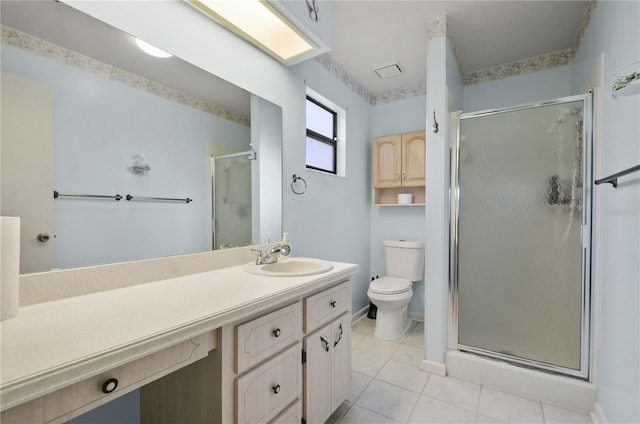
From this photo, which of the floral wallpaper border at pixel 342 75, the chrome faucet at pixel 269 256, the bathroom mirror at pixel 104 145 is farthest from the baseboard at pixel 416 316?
the floral wallpaper border at pixel 342 75

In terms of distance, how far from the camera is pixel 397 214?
122 inches

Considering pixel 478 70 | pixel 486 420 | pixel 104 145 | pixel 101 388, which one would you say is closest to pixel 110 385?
pixel 101 388

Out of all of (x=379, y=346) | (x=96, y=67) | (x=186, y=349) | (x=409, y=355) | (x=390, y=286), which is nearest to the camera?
(x=186, y=349)

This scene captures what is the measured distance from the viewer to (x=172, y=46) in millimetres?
1306

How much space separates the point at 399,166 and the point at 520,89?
4.15ft

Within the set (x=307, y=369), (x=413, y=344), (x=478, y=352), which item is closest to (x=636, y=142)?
(x=478, y=352)

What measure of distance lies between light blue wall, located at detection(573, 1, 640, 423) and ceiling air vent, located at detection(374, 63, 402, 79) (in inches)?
52.6

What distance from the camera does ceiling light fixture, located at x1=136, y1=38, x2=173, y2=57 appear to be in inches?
46.6

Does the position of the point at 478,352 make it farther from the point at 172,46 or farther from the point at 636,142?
the point at 172,46

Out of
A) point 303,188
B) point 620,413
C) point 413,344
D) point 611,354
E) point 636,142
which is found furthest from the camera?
point 413,344

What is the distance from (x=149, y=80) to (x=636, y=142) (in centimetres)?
207

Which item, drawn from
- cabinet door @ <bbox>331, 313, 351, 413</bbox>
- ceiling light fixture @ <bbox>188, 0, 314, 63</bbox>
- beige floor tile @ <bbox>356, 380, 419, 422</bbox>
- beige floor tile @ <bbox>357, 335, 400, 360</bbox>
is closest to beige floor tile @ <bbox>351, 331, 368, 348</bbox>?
beige floor tile @ <bbox>357, 335, 400, 360</bbox>

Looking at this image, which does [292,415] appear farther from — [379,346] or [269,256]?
[379,346]

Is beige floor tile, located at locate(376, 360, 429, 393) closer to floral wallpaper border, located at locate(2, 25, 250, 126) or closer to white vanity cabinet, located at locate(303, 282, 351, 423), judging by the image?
white vanity cabinet, located at locate(303, 282, 351, 423)
